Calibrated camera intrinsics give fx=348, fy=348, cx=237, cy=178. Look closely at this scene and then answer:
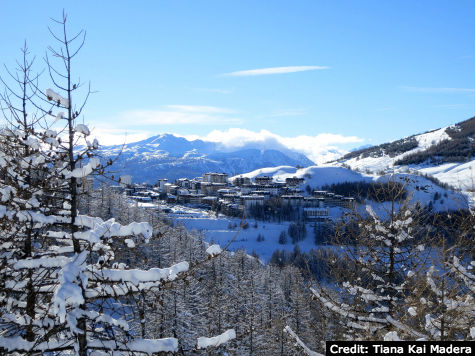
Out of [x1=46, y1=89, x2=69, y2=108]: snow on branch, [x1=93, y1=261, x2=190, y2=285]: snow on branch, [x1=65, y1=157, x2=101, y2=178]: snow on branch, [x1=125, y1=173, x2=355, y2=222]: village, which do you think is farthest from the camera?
[x1=125, y1=173, x2=355, y2=222]: village

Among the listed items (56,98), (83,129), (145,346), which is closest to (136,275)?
(145,346)

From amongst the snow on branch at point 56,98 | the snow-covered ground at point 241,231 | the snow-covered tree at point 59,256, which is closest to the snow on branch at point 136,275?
the snow-covered tree at point 59,256

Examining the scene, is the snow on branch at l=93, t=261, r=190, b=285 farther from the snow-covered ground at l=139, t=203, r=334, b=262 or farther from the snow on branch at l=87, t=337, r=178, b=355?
the snow-covered ground at l=139, t=203, r=334, b=262

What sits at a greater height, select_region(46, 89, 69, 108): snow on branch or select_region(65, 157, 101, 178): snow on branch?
select_region(46, 89, 69, 108): snow on branch

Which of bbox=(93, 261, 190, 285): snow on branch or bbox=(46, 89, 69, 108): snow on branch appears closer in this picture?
bbox=(93, 261, 190, 285): snow on branch

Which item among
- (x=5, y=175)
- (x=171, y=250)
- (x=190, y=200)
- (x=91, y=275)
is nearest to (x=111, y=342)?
(x=91, y=275)

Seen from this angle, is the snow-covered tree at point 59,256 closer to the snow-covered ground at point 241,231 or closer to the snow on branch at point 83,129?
the snow on branch at point 83,129

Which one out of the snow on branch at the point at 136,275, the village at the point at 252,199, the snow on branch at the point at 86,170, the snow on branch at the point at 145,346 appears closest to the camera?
the snow on branch at the point at 136,275

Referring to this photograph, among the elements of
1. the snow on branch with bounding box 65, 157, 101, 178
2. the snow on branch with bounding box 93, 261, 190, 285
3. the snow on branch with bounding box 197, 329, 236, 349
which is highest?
the snow on branch with bounding box 65, 157, 101, 178

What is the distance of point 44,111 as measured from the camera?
6.20 m

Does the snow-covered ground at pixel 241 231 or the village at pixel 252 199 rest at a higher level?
the village at pixel 252 199

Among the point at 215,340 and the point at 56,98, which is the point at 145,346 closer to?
the point at 215,340

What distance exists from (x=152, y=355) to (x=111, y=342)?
74 centimetres

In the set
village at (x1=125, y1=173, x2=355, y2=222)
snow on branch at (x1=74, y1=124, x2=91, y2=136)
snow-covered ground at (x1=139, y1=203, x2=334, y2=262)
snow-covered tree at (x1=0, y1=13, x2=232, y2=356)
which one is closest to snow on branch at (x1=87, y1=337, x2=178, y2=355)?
snow-covered tree at (x1=0, y1=13, x2=232, y2=356)
